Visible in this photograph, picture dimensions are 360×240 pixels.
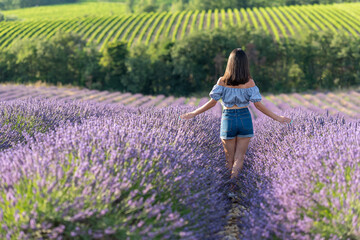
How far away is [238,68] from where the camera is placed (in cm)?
354

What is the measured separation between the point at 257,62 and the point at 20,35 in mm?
30843

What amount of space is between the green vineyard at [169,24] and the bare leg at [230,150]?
3757 cm

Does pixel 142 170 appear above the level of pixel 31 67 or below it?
above

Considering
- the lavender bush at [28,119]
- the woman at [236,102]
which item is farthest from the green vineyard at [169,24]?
the woman at [236,102]

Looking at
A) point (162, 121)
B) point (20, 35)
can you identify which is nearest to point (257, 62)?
point (20, 35)

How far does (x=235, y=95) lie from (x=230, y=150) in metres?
0.70

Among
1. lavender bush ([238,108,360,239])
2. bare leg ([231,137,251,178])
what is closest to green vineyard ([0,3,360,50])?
bare leg ([231,137,251,178])

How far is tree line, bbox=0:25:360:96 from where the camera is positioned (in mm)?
34781

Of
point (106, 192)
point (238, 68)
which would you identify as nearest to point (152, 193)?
point (106, 192)

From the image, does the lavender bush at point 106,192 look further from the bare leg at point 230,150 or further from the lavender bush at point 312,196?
the bare leg at point 230,150

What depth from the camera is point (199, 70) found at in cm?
3619

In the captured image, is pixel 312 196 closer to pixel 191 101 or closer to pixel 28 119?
pixel 28 119

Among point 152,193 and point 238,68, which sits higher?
point 238,68

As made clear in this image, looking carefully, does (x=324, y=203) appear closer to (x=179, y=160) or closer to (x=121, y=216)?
(x=179, y=160)
